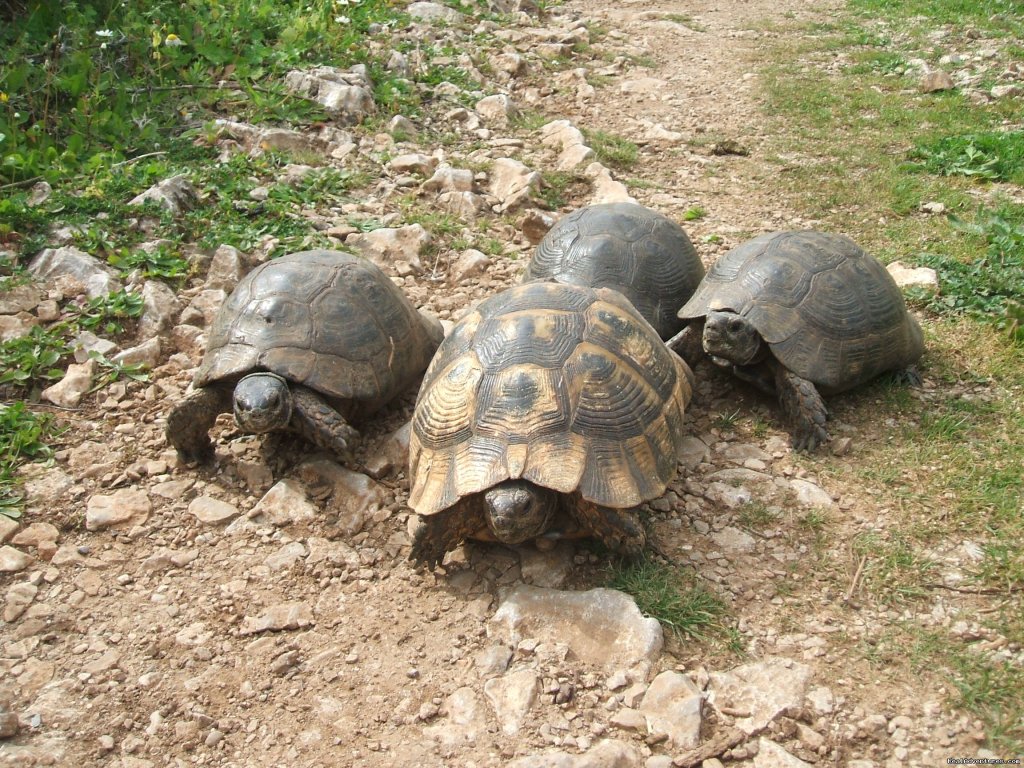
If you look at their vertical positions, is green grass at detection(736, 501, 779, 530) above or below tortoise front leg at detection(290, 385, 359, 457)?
above

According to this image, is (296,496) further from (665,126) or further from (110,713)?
(665,126)

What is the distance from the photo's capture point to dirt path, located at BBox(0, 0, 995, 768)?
2.78 metres

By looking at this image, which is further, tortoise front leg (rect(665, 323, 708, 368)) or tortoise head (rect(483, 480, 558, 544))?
tortoise front leg (rect(665, 323, 708, 368))

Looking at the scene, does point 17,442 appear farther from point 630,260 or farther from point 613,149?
point 613,149

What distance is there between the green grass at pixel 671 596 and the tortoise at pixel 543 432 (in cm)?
11

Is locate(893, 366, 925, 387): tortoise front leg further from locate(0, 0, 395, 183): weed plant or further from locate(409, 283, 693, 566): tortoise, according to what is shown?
locate(0, 0, 395, 183): weed plant

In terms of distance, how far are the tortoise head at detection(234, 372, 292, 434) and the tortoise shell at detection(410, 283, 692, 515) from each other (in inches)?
27.5

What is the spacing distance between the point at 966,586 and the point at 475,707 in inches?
79.6

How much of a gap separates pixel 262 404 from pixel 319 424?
289mm

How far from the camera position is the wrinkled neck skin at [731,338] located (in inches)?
169

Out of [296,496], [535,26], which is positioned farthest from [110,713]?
[535,26]

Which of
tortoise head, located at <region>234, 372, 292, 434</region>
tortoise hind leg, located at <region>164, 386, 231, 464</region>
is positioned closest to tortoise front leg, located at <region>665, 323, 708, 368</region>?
tortoise head, located at <region>234, 372, 292, 434</region>

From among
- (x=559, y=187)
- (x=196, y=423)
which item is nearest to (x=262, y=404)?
(x=196, y=423)

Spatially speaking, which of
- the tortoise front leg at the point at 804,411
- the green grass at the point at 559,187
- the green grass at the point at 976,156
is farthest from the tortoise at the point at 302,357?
the green grass at the point at 976,156
